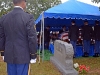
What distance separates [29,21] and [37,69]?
17.6 feet

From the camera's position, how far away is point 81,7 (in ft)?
38.0

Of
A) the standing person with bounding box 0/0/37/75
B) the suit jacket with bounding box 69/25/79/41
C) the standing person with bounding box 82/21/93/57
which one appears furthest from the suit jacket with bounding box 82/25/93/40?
the standing person with bounding box 0/0/37/75

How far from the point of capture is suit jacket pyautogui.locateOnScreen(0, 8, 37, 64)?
3.77m

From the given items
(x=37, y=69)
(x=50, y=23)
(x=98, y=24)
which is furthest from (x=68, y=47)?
(x=50, y=23)

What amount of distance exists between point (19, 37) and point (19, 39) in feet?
0.10

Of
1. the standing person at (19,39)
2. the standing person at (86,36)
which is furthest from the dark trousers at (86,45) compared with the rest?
the standing person at (19,39)

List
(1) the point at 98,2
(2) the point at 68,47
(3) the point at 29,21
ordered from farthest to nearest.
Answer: (1) the point at 98,2 < (2) the point at 68,47 < (3) the point at 29,21

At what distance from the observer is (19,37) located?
3803mm

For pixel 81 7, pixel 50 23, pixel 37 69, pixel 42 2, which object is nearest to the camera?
pixel 37 69

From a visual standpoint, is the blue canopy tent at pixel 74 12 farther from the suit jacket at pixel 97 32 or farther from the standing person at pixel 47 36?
the standing person at pixel 47 36

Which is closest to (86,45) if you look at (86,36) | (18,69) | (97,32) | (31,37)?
(86,36)

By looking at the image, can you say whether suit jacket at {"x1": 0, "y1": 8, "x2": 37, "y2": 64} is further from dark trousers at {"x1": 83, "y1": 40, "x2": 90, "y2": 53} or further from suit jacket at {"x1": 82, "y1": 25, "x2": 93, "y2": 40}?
dark trousers at {"x1": 83, "y1": 40, "x2": 90, "y2": 53}

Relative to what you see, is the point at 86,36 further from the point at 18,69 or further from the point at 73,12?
the point at 18,69

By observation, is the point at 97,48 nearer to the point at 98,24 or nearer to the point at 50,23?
the point at 98,24
